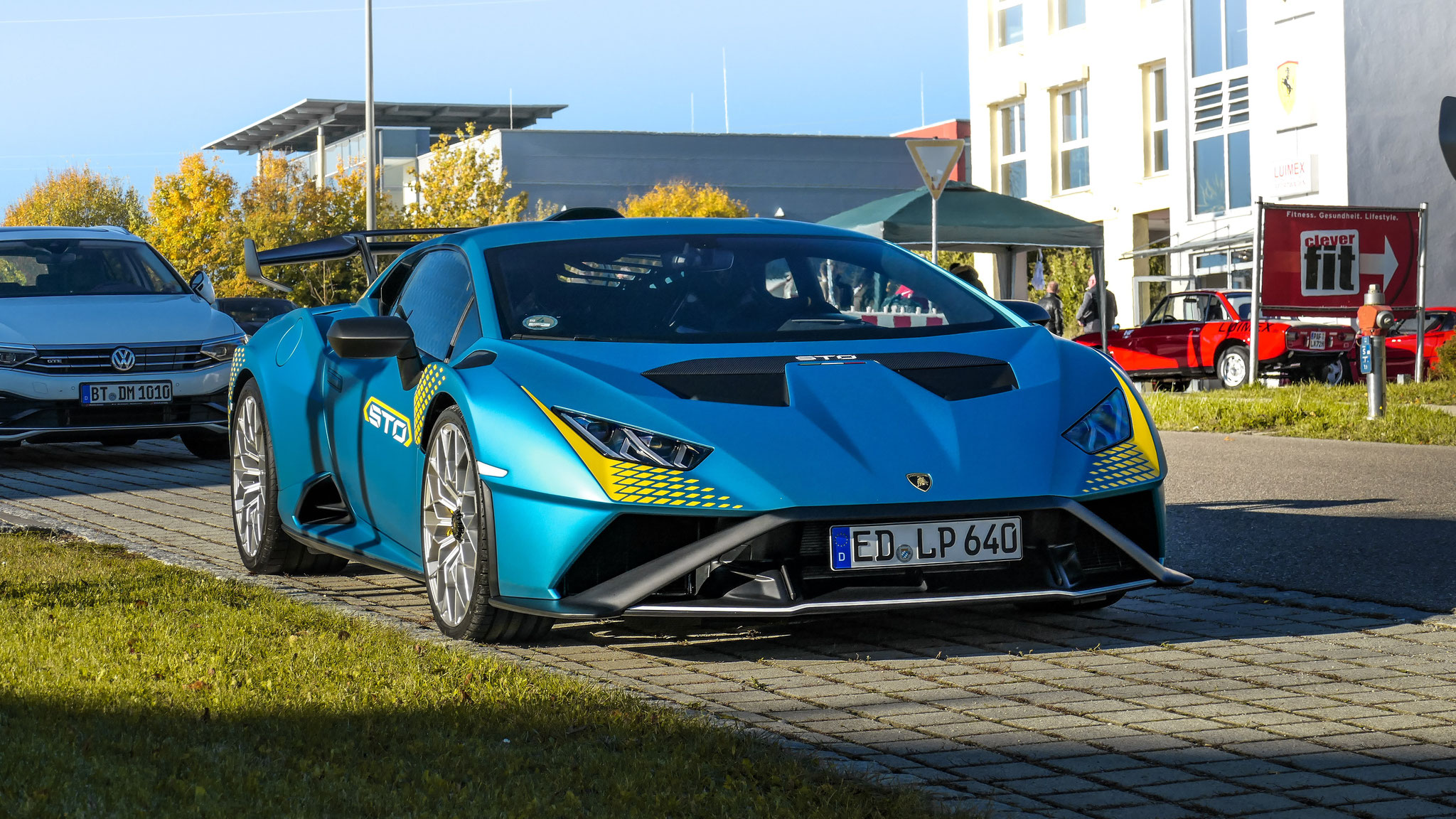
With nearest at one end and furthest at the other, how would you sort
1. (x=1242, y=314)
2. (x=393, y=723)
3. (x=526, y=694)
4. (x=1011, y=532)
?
(x=393, y=723) < (x=526, y=694) < (x=1011, y=532) < (x=1242, y=314)

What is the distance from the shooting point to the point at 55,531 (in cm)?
828

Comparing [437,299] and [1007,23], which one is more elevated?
[1007,23]

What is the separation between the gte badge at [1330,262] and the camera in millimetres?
18656

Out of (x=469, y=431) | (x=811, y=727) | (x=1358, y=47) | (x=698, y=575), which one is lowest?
(x=811, y=727)

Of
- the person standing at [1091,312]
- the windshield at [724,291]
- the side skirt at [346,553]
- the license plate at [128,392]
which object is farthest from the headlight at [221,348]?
the person standing at [1091,312]

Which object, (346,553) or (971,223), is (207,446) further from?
(971,223)

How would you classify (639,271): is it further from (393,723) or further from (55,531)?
(55,531)

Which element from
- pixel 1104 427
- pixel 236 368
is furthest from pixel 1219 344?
pixel 1104 427

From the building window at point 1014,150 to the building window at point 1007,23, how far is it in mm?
1475

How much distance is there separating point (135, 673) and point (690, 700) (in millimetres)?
1440

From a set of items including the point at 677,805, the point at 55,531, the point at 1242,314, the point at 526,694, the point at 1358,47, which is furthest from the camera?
the point at 1358,47

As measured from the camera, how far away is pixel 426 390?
5.64 metres

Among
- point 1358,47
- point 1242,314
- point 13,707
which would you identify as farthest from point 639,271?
point 1358,47

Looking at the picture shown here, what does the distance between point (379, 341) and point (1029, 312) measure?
Answer: 221 cm
